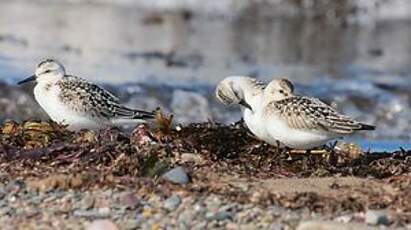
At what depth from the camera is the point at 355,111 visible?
17156 millimetres

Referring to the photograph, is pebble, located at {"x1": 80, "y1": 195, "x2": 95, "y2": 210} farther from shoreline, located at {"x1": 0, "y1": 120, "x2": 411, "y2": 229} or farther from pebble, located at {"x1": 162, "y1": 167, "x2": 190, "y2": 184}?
pebble, located at {"x1": 162, "y1": 167, "x2": 190, "y2": 184}

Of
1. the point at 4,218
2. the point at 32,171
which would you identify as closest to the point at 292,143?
the point at 32,171

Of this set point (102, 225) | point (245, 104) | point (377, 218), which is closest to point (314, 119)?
point (245, 104)

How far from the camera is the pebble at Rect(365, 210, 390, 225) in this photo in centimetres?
600

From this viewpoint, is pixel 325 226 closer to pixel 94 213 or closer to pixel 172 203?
pixel 172 203

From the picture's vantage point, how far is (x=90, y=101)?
830 centimetres

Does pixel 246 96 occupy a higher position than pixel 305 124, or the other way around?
pixel 246 96

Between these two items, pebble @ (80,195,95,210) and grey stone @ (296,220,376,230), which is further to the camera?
pebble @ (80,195,95,210)

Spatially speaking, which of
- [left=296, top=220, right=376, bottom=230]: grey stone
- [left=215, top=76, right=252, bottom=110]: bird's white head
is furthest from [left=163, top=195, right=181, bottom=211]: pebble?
[left=215, top=76, right=252, bottom=110]: bird's white head

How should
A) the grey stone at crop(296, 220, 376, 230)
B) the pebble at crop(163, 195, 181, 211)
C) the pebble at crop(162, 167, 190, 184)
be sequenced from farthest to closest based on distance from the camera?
the pebble at crop(162, 167, 190, 184) → the pebble at crop(163, 195, 181, 211) → the grey stone at crop(296, 220, 376, 230)

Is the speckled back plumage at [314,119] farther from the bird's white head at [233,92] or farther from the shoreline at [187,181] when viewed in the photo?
the bird's white head at [233,92]

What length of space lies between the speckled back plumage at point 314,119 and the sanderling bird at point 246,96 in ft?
0.59

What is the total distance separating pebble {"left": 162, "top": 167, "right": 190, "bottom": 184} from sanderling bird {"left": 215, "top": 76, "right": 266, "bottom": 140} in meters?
0.97

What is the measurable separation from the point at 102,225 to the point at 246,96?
2.29m
